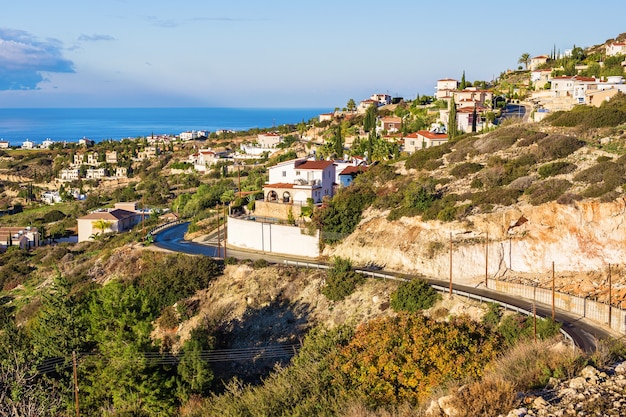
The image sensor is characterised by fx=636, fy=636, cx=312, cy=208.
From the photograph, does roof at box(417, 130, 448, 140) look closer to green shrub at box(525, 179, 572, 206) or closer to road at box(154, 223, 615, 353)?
green shrub at box(525, 179, 572, 206)

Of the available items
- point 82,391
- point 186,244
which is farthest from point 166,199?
point 82,391

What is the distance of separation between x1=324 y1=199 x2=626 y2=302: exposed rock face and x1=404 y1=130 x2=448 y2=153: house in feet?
83.1

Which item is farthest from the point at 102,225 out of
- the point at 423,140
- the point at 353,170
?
the point at 423,140

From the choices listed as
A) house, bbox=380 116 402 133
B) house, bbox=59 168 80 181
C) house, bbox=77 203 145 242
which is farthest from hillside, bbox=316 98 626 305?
house, bbox=59 168 80 181

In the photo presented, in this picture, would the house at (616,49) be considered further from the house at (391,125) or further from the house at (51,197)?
the house at (51,197)

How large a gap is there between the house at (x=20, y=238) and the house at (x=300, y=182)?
30.7 m

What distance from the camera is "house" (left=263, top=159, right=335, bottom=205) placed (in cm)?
4844

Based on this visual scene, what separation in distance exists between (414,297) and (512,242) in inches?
263

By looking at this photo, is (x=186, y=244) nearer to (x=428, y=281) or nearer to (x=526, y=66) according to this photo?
(x=428, y=281)

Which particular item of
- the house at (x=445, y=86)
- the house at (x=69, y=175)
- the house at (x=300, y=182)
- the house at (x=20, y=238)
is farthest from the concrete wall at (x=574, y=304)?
the house at (x=69, y=175)

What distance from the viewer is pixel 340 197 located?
43.9m

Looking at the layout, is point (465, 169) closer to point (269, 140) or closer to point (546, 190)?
point (546, 190)

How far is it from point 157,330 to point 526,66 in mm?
97008

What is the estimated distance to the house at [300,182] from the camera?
4844cm
